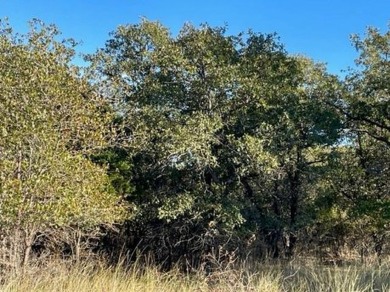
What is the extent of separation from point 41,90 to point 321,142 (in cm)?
637

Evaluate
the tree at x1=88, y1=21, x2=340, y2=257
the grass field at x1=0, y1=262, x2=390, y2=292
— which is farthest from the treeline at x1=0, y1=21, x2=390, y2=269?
the grass field at x1=0, y1=262, x2=390, y2=292

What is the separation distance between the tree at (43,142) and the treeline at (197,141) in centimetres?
3

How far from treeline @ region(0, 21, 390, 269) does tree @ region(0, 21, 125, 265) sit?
0.03 m

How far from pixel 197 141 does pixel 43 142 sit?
3.40 meters

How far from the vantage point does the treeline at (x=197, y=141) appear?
24.4 ft

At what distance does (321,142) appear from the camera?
33.8ft

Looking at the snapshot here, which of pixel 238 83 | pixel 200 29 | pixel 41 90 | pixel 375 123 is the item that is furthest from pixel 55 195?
pixel 375 123

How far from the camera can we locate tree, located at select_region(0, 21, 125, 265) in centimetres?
648

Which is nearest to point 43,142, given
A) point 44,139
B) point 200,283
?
point 44,139

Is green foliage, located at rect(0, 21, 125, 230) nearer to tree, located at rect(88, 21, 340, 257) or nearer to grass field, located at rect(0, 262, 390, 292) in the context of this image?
grass field, located at rect(0, 262, 390, 292)

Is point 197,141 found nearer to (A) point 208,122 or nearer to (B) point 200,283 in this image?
Answer: (A) point 208,122

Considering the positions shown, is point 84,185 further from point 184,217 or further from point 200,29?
point 200,29

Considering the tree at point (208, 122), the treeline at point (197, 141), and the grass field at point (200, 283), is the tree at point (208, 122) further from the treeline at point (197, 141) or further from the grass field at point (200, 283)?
the grass field at point (200, 283)

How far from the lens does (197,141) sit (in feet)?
29.8
